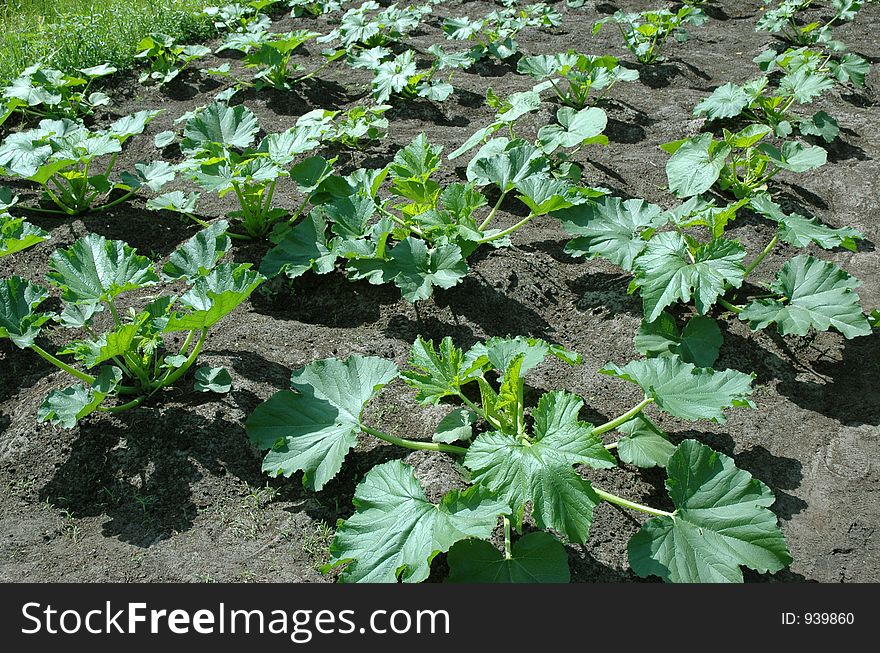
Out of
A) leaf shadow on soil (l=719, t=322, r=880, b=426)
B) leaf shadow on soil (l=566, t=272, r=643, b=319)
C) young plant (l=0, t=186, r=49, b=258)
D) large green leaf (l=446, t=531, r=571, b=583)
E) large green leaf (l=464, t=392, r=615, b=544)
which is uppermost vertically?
young plant (l=0, t=186, r=49, b=258)

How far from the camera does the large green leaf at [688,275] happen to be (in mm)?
2871

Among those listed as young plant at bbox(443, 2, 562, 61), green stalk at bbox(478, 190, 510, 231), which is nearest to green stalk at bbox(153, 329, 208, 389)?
green stalk at bbox(478, 190, 510, 231)

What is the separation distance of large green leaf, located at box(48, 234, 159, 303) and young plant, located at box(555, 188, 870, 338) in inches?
66.7

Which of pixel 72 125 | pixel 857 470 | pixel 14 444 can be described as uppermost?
pixel 72 125

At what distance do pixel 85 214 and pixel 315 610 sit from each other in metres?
2.79

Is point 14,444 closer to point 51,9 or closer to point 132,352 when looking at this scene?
point 132,352

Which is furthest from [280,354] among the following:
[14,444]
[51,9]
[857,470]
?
[51,9]

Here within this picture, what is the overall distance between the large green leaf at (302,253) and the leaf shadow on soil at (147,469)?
2.58ft

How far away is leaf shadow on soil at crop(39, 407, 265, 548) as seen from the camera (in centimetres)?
248

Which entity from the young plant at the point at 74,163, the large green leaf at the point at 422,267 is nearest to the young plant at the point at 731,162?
the large green leaf at the point at 422,267

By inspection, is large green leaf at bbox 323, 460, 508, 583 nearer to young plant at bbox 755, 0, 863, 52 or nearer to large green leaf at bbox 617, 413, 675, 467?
large green leaf at bbox 617, 413, 675, 467

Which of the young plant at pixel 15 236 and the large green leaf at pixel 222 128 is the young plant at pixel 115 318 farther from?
the large green leaf at pixel 222 128

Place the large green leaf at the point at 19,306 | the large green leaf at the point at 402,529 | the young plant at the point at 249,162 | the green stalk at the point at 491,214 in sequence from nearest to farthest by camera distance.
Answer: the large green leaf at the point at 402,529 < the large green leaf at the point at 19,306 < the young plant at the point at 249,162 < the green stalk at the point at 491,214

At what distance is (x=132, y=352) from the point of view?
2758mm
